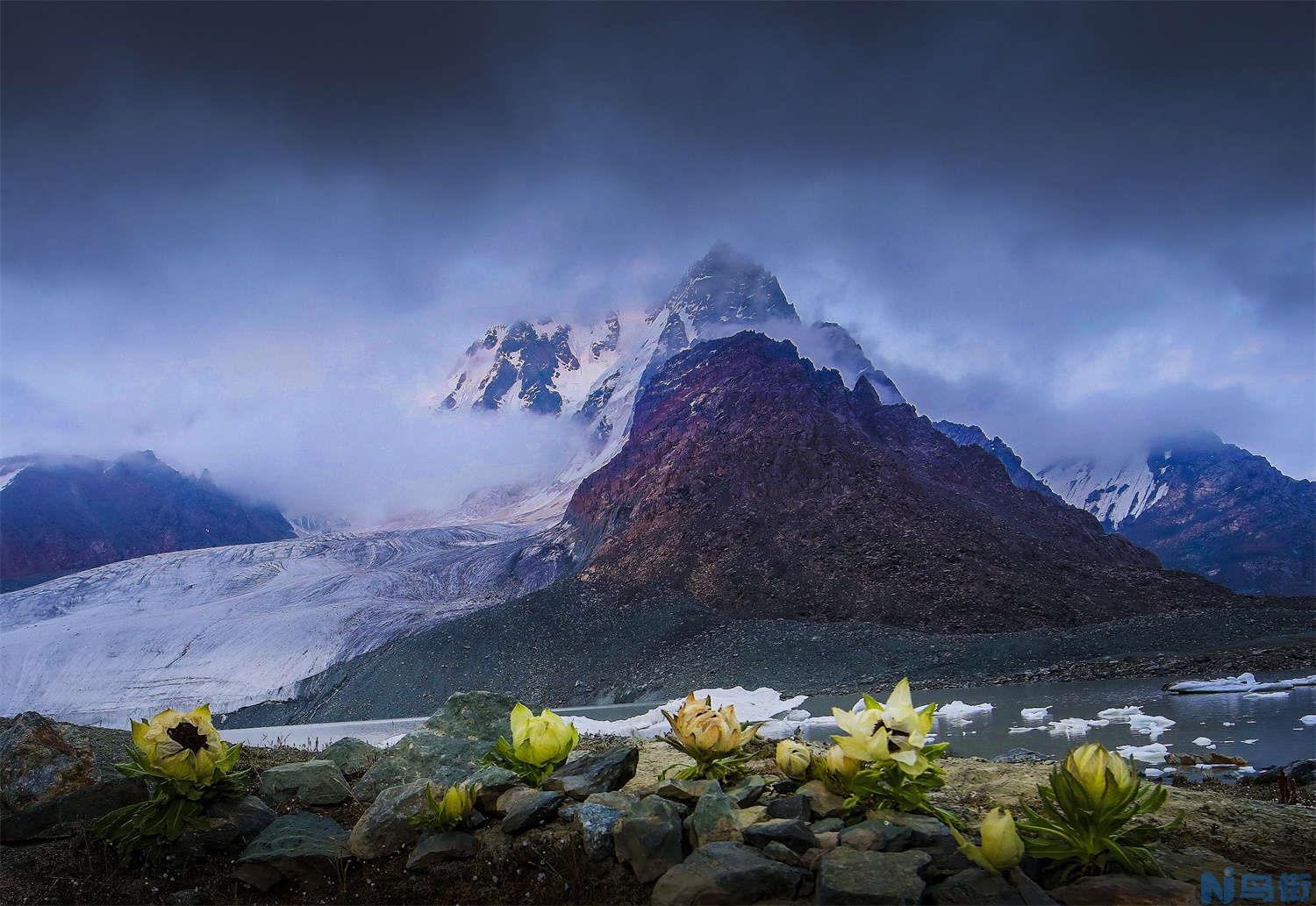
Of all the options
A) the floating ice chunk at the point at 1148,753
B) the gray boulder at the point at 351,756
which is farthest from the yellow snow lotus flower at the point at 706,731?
the floating ice chunk at the point at 1148,753

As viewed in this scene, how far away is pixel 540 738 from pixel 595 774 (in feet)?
1.38

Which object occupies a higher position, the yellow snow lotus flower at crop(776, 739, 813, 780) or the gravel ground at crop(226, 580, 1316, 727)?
the yellow snow lotus flower at crop(776, 739, 813, 780)

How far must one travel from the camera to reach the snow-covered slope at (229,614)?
65.4 m

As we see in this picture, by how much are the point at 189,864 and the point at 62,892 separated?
2.02 ft

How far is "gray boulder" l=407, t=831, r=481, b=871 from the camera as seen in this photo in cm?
411

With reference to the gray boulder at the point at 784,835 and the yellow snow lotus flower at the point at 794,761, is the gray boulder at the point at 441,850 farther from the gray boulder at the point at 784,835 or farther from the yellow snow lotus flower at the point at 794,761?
the yellow snow lotus flower at the point at 794,761

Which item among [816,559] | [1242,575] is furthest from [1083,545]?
[1242,575]

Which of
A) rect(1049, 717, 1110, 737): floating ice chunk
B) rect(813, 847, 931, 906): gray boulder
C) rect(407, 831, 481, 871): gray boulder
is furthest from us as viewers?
rect(1049, 717, 1110, 737): floating ice chunk

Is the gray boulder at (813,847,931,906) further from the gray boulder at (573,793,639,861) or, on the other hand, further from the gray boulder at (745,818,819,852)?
the gray boulder at (573,793,639,861)

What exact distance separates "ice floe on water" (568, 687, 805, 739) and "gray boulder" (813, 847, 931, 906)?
12.6 metres

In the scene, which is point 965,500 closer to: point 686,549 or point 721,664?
point 686,549

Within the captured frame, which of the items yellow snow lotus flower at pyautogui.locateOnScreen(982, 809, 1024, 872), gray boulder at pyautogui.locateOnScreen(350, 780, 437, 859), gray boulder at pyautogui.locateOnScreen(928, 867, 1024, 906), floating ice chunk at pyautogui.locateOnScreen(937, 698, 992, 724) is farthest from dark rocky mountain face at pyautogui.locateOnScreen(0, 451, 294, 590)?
yellow snow lotus flower at pyautogui.locateOnScreen(982, 809, 1024, 872)

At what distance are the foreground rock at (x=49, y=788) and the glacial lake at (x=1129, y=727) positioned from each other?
561 centimetres

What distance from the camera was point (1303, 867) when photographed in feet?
12.5
